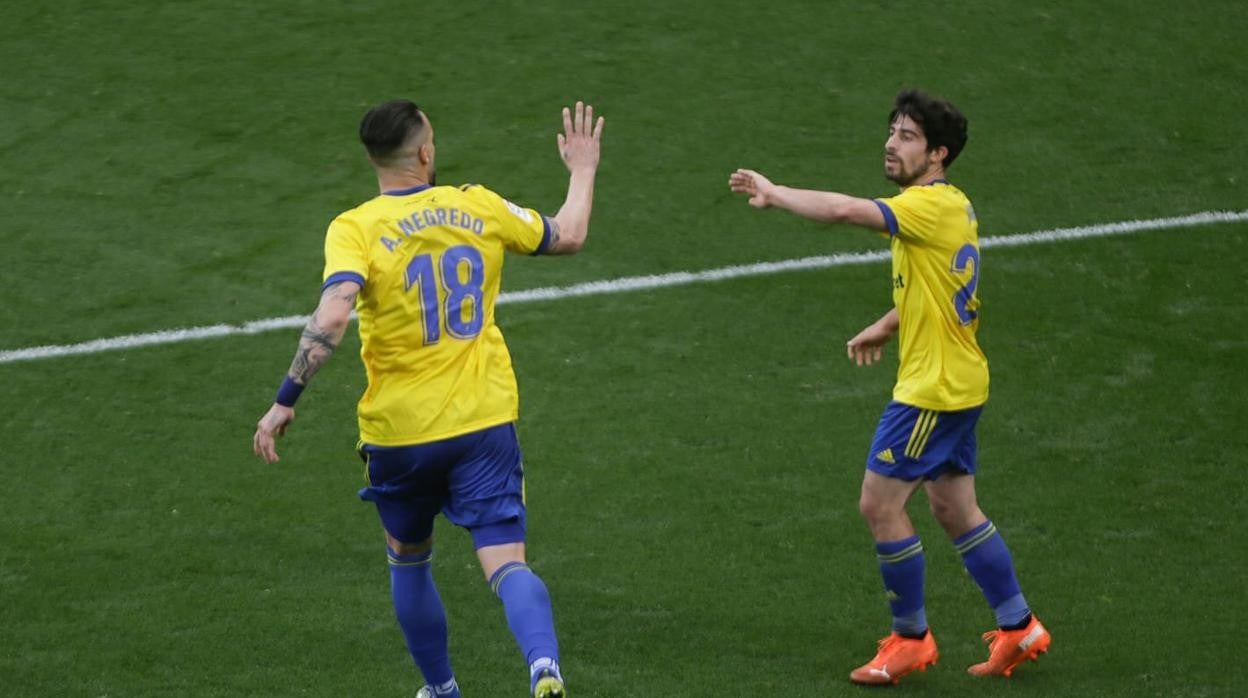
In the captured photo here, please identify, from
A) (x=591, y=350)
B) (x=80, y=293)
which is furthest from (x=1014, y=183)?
(x=80, y=293)

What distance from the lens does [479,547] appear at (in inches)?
237

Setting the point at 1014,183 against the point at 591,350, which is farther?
the point at 1014,183

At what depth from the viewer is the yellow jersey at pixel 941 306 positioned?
6.60m

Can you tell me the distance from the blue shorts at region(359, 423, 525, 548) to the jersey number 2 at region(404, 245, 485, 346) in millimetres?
353

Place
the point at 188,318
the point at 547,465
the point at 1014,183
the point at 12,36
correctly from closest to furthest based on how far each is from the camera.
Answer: the point at 547,465 < the point at 188,318 < the point at 1014,183 < the point at 12,36

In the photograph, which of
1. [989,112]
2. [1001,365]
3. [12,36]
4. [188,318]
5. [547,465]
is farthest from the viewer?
[12,36]

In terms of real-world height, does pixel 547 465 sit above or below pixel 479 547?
below

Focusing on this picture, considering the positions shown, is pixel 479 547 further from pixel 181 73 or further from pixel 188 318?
pixel 181 73

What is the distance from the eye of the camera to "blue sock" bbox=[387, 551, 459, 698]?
635cm

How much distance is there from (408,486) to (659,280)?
515 centimetres

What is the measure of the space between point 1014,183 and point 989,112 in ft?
3.61

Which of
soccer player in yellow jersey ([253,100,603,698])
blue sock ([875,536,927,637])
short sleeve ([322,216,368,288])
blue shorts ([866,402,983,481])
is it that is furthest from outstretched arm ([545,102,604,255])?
blue sock ([875,536,927,637])

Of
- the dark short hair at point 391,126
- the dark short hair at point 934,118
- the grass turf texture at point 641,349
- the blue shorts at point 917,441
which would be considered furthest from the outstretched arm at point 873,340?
the dark short hair at point 391,126

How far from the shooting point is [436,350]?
5965 millimetres
